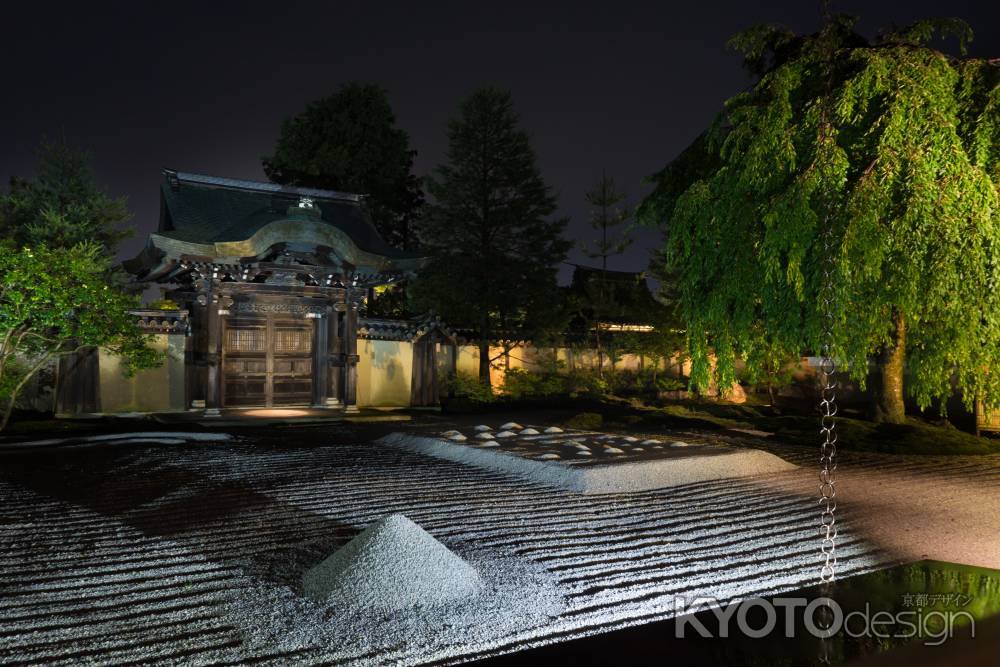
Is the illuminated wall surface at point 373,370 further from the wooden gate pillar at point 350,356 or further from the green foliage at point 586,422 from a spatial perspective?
the green foliage at point 586,422

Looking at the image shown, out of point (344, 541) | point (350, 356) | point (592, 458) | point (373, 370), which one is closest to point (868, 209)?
point (592, 458)

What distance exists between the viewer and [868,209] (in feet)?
17.6

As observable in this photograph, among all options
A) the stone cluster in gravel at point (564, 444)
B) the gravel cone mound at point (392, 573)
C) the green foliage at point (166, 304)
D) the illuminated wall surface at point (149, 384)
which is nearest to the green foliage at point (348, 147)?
the green foliage at point (166, 304)

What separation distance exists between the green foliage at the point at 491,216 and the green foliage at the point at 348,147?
7.93 m

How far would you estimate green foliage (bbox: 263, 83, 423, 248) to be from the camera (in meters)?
24.7

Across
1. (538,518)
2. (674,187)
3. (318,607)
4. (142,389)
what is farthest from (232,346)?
(318,607)

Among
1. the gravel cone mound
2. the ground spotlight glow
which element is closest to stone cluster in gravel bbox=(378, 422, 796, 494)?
the gravel cone mound

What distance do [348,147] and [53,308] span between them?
1648cm

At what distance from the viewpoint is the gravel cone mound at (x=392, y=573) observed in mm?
3635

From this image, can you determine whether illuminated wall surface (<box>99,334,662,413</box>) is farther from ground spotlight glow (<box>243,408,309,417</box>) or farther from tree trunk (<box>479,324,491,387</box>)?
ground spotlight glow (<box>243,408,309,417</box>)

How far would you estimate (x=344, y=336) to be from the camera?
15648 millimetres

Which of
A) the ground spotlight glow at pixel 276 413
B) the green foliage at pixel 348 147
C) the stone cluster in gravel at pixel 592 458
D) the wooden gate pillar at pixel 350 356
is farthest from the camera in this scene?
the green foliage at pixel 348 147

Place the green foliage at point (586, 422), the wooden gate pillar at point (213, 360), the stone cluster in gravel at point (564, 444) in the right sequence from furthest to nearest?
the wooden gate pillar at point (213, 360)
the green foliage at point (586, 422)
the stone cluster in gravel at point (564, 444)

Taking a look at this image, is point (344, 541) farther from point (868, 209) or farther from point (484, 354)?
point (484, 354)
